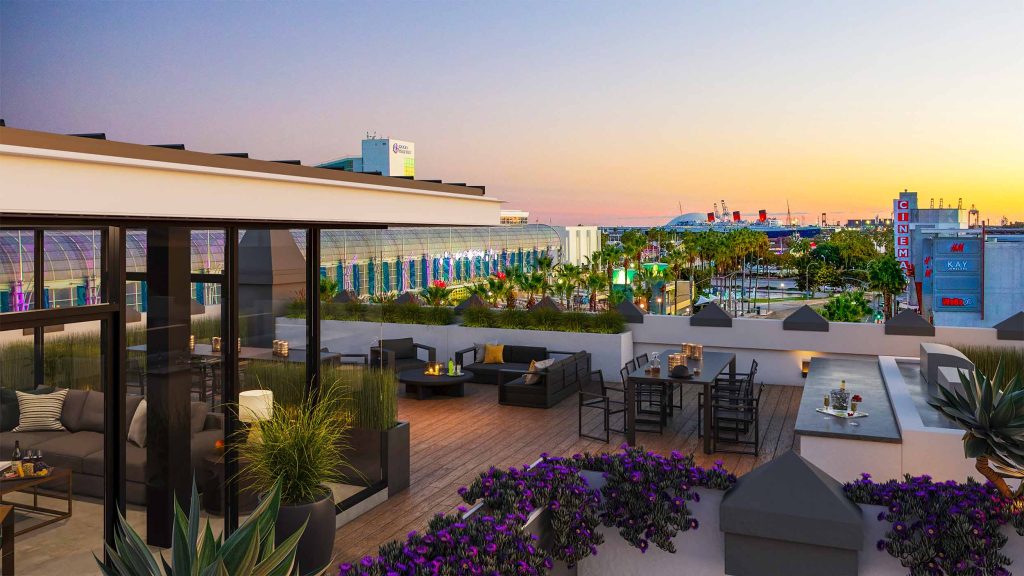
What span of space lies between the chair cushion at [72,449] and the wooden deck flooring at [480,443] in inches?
92.5

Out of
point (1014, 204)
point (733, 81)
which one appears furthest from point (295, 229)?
point (1014, 204)

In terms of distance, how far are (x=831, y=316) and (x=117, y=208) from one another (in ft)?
94.5

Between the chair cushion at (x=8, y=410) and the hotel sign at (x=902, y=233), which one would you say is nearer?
the chair cushion at (x=8, y=410)

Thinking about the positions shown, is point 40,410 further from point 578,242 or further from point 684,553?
point 578,242

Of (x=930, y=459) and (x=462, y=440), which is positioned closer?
(x=930, y=459)

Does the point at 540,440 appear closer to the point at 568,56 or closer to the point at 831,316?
the point at 568,56

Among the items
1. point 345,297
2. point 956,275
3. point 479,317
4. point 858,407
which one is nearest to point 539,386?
point 479,317

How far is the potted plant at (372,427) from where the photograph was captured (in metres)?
7.70

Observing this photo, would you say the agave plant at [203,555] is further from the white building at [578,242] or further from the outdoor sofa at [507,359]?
the white building at [578,242]

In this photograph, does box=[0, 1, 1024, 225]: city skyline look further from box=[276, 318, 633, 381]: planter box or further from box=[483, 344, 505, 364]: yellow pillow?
box=[483, 344, 505, 364]: yellow pillow

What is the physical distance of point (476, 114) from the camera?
27109 mm

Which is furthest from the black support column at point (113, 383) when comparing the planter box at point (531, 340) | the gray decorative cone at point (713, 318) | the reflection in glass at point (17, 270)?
the gray decorative cone at point (713, 318)

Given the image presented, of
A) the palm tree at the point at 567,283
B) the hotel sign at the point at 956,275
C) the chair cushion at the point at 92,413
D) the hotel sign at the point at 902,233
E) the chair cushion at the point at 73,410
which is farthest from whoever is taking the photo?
the hotel sign at the point at 902,233

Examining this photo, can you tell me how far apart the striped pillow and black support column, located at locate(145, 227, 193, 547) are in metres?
0.66
